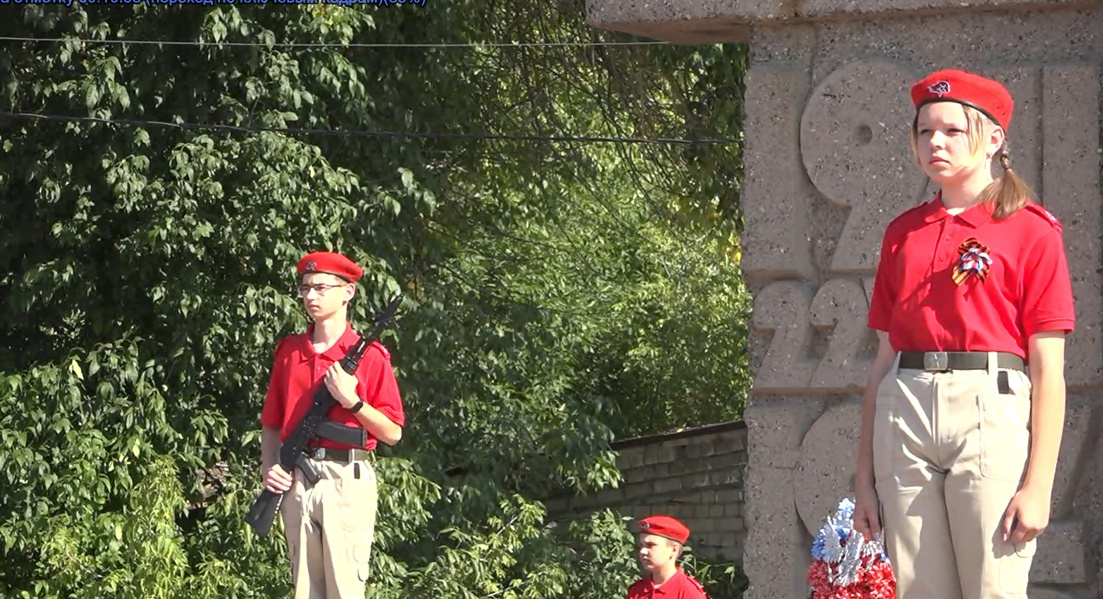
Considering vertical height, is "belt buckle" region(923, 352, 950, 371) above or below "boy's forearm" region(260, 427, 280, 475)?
below

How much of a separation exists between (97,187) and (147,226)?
2.02 ft

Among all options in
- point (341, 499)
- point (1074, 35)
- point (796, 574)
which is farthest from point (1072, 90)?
point (341, 499)

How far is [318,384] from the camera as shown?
7.07 m

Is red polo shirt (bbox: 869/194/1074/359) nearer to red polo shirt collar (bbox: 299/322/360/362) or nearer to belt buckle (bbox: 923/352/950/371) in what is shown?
belt buckle (bbox: 923/352/950/371)

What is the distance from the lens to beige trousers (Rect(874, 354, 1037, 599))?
3.89m

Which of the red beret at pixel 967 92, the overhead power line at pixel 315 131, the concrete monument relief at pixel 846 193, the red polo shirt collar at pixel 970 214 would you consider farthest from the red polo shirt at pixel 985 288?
the overhead power line at pixel 315 131

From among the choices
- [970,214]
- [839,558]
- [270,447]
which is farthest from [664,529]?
[970,214]

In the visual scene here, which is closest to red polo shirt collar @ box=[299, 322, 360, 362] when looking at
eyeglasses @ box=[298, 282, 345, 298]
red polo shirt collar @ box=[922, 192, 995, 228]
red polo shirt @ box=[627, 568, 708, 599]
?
eyeglasses @ box=[298, 282, 345, 298]

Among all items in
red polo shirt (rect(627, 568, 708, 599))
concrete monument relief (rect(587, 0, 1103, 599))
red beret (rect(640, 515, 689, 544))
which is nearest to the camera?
concrete monument relief (rect(587, 0, 1103, 599))

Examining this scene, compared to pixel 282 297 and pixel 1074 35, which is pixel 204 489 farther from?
pixel 1074 35

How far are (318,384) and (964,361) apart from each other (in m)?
3.53

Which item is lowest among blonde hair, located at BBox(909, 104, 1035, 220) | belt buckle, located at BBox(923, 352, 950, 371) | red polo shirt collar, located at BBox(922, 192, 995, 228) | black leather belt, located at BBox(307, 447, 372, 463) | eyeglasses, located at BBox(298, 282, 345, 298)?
belt buckle, located at BBox(923, 352, 950, 371)

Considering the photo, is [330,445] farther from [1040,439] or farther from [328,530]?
[1040,439]

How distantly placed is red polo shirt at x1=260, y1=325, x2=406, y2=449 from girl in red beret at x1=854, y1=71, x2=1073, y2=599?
129 inches
